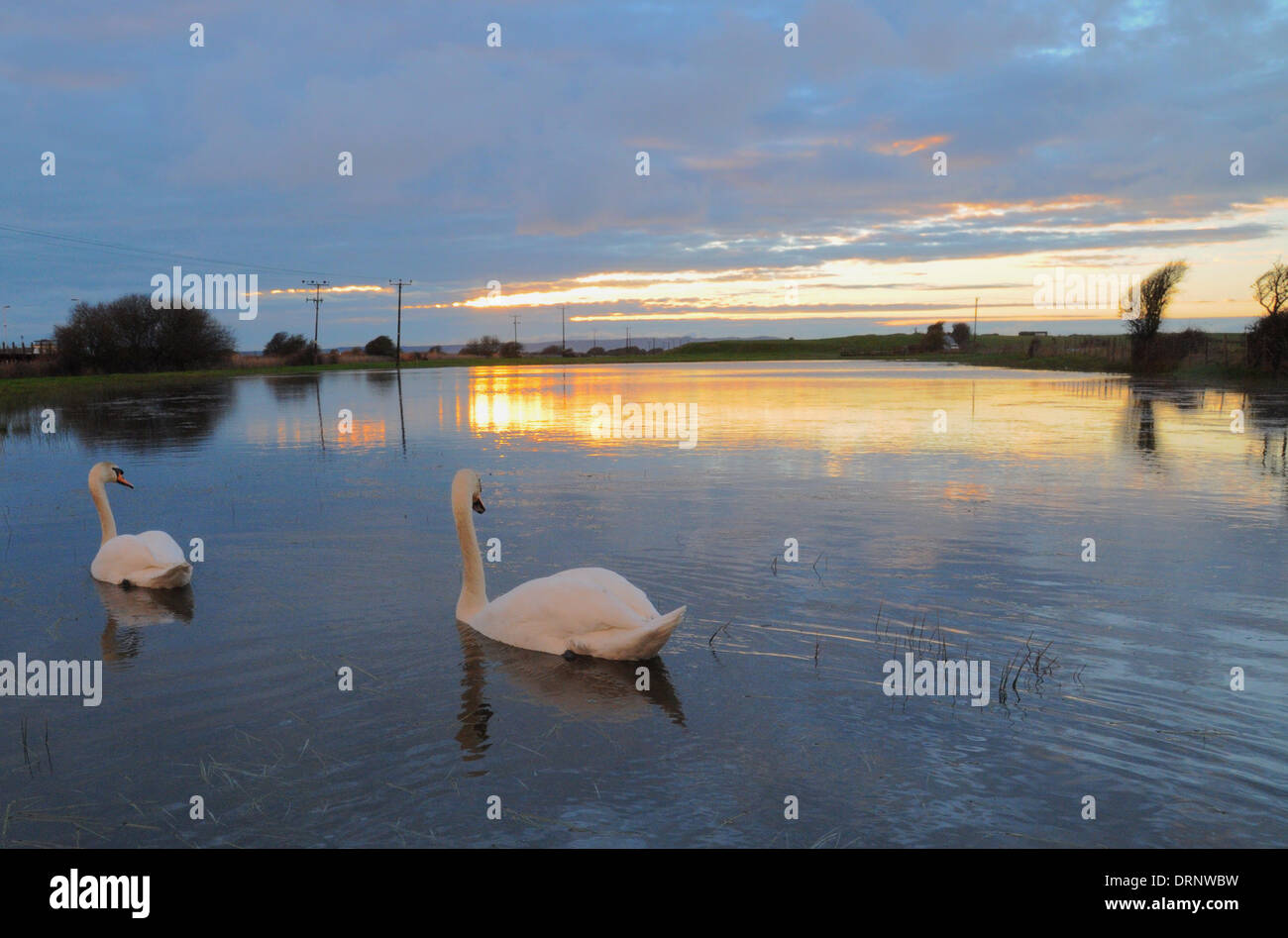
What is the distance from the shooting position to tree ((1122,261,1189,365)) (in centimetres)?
5547

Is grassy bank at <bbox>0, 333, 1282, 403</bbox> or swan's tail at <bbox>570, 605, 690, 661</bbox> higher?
grassy bank at <bbox>0, 333, 1282, 403</bbox>

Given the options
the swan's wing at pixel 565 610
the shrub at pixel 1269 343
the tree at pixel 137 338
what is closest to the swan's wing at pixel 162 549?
the swan's wing at pixel 565 610

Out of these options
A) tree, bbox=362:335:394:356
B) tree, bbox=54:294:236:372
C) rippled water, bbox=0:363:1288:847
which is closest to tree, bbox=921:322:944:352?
tree, bbox=362:335:394:356

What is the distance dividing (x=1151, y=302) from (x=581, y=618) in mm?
57610

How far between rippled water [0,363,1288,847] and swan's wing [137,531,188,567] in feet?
1.21

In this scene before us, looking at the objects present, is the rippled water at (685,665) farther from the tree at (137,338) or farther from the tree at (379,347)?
the tree at (379,347)

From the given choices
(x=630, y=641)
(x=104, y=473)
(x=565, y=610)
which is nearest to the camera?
(x=630, y=641)

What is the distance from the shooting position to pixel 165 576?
31.0ft

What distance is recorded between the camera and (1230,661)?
7.32 meters

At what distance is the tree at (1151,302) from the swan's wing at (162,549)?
57.7m

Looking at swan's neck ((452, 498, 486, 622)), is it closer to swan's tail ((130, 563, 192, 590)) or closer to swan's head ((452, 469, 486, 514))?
swan's head ((452, 469, 486, 514))

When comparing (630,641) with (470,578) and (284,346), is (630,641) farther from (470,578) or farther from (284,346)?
(284,346)

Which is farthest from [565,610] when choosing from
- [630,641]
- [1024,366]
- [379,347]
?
[379,347]
